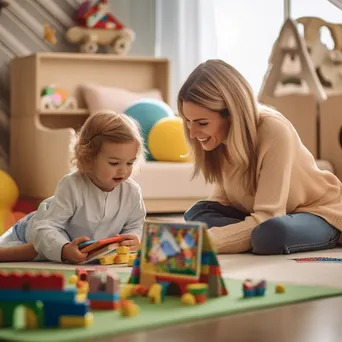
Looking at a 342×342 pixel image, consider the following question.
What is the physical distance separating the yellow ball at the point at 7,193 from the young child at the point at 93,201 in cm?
163

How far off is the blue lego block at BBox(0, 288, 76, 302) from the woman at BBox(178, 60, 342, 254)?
44.4 inches

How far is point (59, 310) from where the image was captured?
124 cm

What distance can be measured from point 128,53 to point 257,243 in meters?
2.62

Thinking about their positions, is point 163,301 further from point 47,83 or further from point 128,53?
point 128,53

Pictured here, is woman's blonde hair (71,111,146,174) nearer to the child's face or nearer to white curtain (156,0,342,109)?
the child's face

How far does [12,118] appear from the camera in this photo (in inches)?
173

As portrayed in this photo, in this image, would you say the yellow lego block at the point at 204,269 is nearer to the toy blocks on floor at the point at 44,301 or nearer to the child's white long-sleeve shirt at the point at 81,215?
the toy blocks on floor at the point at 44,301

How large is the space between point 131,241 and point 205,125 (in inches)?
15.9

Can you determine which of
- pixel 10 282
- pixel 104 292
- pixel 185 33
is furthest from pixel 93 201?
pixel 185 33

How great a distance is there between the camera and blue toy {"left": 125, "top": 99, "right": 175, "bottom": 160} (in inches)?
161

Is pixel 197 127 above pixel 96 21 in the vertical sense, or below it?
below

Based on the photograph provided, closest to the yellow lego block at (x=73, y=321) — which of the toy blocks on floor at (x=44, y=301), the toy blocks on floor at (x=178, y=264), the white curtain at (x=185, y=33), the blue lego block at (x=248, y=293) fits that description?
the toy blocks on floor at (x=44, y=301)

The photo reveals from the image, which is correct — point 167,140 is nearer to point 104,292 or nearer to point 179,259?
point 179,259

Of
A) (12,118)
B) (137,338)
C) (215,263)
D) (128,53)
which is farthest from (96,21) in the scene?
(137,338)
